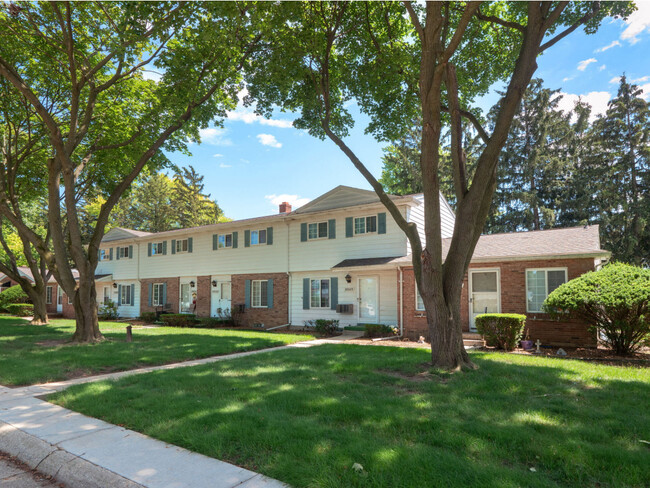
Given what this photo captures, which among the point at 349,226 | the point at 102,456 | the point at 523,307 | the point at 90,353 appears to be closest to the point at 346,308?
the point at 349,226

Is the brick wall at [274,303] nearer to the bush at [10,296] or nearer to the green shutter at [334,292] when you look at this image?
the green shutter at [334,292]

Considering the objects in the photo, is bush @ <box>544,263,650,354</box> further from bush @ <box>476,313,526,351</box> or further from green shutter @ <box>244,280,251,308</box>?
green shutter @ <box>244,280,251,308</box>

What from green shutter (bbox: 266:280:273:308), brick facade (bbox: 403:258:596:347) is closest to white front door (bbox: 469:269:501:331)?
brick facade (bbox: 403:258:596:347)

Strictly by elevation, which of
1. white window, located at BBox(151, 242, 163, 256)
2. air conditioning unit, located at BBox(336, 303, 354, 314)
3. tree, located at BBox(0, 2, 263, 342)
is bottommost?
air conditioning unit, located at BBox(336, 303, 354, 314)

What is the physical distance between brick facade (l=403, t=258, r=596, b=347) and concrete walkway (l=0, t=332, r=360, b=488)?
11.4m

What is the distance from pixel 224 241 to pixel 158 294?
6.49m

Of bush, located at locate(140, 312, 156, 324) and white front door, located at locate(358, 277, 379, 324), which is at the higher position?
white front door, located at locate(358, 277, 379, 324)

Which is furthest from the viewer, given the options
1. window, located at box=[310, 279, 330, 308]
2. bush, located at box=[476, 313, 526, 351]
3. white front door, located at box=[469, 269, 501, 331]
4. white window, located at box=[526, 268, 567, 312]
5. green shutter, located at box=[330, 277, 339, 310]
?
window, located at box=[310, 279, 330, 308]

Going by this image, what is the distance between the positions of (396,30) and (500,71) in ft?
9.57

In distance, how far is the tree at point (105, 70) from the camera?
1005 centimetres

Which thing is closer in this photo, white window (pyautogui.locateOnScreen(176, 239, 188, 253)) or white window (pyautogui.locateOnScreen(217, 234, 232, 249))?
white window (pyautogui.locateOnScreen(217, 234, 232, 249))

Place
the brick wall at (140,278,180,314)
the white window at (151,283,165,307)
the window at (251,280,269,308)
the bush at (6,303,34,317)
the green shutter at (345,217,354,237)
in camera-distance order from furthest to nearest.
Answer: the bush at (6,303,34,317) → the white window at (151,283,165,307) → the brick wall at (140,278,180,314) → the window at (251,280,269,308) → the green shutter at (345,217,354,237)

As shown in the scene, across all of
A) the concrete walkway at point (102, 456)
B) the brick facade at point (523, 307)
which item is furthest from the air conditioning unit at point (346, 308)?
the concrete walkway at point (102, 456)

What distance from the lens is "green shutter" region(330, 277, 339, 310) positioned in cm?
1725
